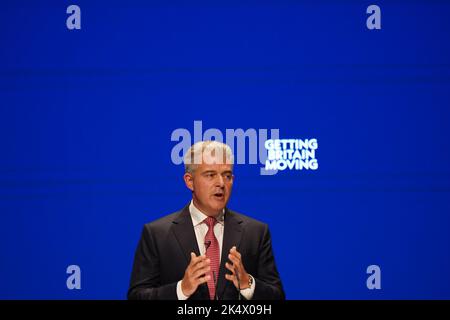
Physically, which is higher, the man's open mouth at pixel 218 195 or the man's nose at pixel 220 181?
the man's nose at pixel 220 181

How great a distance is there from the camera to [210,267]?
111 inches

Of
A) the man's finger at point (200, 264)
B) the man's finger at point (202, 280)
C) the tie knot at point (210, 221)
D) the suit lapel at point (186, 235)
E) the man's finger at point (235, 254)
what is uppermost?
the tie knot at point (210, 221)

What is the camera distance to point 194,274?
266 cm

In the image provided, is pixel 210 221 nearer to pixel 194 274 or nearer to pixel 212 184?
pixel 212 184

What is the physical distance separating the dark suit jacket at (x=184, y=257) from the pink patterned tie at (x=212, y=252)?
0.02 m

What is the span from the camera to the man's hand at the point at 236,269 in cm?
268

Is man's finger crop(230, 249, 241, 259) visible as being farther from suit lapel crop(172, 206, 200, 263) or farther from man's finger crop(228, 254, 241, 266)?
suit lapel crop(172, 206, 200, 263)

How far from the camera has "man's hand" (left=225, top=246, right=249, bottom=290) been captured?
2678 mm

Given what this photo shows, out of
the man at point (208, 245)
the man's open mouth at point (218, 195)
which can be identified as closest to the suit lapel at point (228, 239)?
the man at point (208, 245)

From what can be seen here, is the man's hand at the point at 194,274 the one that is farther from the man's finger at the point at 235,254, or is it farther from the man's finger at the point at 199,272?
the man's finger at the point at 235,254

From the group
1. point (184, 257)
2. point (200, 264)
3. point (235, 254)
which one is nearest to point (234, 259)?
point (235, 254)
